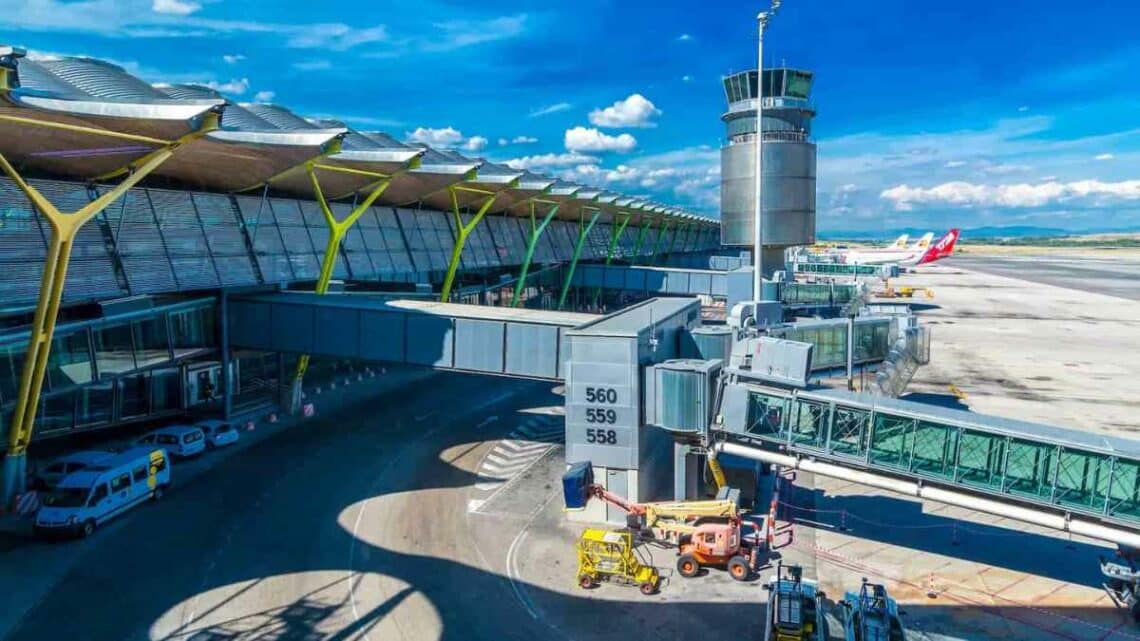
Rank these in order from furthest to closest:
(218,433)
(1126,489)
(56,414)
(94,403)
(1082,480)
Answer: (218,433) < (94,403) < (56,414) < (1082,480) < (1126,489)

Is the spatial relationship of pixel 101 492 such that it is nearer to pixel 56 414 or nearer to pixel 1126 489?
pixel 56 414

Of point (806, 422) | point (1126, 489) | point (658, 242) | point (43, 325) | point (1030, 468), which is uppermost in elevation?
point (658, 242)

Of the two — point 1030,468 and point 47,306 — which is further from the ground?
point 47,306

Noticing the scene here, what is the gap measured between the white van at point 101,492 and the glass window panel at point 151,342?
6.76m

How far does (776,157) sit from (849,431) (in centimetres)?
3912

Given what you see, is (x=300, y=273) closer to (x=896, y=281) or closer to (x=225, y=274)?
(x=225, y=274)

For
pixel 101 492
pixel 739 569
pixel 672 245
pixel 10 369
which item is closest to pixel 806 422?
pixel 739 569

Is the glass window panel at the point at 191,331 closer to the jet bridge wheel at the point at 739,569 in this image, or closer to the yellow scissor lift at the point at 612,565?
the yellow scissor lift at the point at 612,565

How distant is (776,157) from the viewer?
58.5m

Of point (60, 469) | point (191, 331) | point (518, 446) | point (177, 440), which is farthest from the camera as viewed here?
point (191, 331)

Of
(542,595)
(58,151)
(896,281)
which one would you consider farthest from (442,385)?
(896,281)

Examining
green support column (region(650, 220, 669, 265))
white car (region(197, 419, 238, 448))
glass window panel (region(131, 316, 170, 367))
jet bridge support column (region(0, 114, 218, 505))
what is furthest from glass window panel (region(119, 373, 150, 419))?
green support column (region(650, 220, 669, 265))

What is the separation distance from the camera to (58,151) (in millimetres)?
28578

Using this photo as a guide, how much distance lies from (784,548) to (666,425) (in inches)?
227
